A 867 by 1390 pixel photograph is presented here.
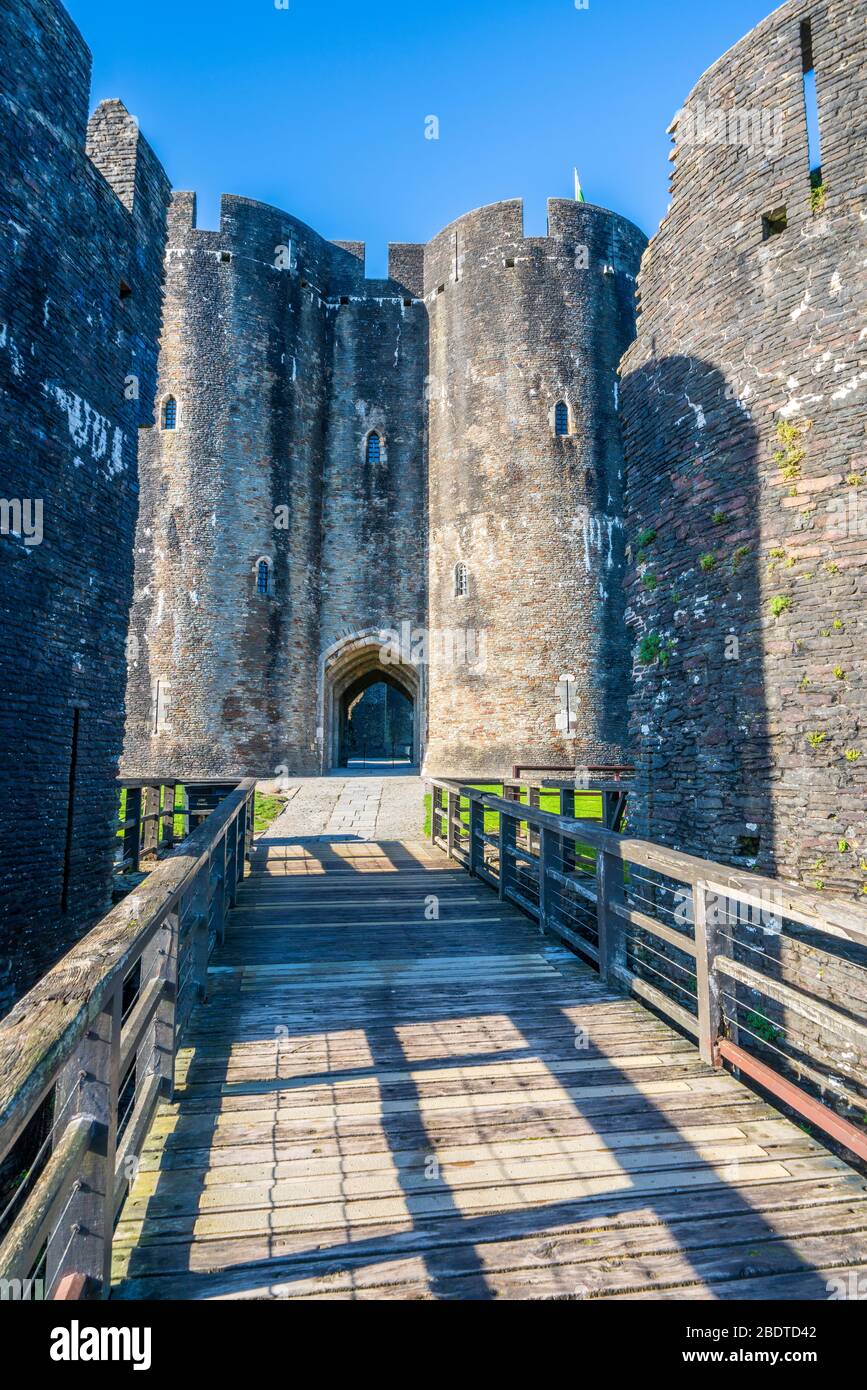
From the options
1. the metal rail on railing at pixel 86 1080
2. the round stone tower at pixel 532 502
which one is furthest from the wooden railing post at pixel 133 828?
the round stone tower at pixel 532 502

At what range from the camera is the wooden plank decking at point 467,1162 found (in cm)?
203

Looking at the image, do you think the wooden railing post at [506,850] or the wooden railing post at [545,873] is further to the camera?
the wooden railing post at [506,850]

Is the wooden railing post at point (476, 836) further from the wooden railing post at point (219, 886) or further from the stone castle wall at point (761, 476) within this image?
the wooden railing post at point (219, 886)

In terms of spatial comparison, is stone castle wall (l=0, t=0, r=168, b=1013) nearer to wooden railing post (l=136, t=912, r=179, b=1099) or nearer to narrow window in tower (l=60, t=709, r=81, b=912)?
narrow window in tower (l=60, t=709, r=81, b=912)

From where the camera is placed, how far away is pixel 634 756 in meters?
7.97

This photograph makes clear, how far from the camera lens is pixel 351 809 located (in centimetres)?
1459

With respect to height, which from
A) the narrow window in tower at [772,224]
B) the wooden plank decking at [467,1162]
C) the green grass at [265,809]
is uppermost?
the narrow window in tower at [772,224]

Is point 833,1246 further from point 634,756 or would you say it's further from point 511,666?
point 511,666

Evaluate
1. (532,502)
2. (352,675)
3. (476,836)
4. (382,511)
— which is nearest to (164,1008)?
(476,836)

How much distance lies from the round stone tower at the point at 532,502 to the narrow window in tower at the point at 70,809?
12210mm

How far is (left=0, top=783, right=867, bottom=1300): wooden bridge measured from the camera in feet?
6.42

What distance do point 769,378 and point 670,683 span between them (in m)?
2.78

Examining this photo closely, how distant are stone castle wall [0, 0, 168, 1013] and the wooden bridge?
299 centimetres
